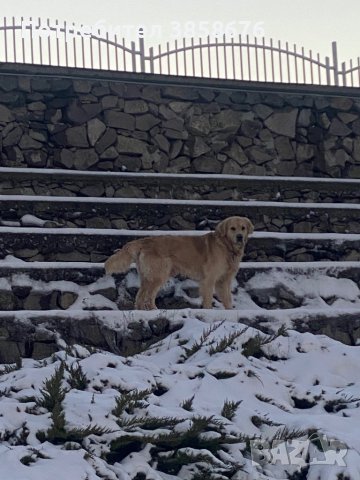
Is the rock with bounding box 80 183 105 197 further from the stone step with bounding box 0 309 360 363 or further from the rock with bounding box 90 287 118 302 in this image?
the stone step with bounding box 0 309 360 363

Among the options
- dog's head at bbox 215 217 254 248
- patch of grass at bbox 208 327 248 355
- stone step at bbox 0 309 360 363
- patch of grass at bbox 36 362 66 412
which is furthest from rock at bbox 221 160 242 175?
patch of grass at bbox 36 362 66 412

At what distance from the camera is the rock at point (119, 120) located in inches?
515

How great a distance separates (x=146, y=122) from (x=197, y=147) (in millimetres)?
762

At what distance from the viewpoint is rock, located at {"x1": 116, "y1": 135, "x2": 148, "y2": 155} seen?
13047 millimetres

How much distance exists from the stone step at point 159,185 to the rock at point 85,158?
437 mm

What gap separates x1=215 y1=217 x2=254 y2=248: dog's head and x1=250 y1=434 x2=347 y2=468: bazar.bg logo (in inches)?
177

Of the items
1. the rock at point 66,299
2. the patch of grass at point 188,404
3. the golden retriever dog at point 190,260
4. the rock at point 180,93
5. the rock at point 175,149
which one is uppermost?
the rock at point 180,93

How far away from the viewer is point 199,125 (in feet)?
44.1

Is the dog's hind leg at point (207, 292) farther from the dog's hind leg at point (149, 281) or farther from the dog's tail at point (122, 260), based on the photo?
the dog's tail at point (122, 260)

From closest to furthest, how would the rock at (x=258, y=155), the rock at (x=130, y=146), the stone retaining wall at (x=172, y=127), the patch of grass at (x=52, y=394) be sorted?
the patch of grass at (x=52, y=394) → the stone retaining wall at (x=172, y=127) → the rock at (x=130, y=146) → the rock at (x=258, y=155)

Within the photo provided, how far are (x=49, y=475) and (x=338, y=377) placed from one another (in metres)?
Answer: 2.84

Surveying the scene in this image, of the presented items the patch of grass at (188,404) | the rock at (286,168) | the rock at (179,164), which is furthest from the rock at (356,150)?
the patch of grass at (188,404)

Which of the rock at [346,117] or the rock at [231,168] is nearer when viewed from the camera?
the rock at [231,168]

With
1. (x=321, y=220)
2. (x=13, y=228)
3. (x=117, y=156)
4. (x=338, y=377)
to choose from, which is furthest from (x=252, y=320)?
(x=117, y=156)
